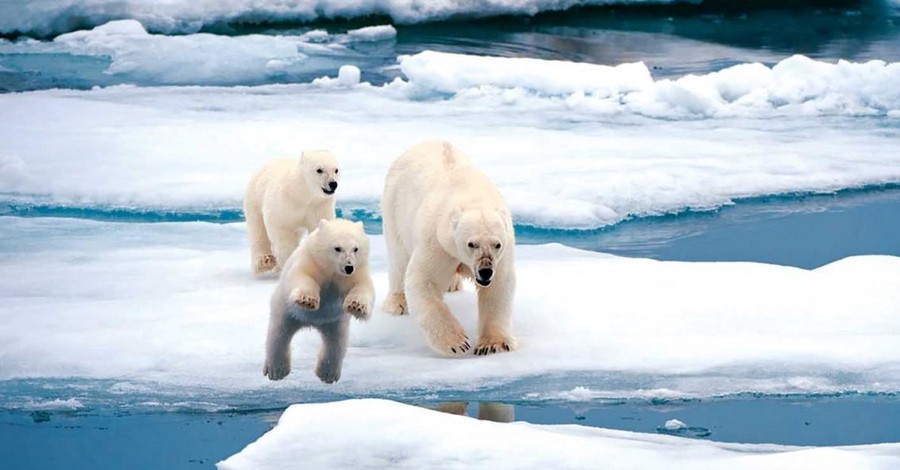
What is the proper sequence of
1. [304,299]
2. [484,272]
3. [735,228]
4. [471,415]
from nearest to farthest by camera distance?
[304,299], [484,272], [471,415], [735,228]

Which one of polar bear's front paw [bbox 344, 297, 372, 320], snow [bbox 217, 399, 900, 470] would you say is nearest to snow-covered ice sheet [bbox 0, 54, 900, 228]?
polar bear's front paw [bbox 344, 297, 372, 320]

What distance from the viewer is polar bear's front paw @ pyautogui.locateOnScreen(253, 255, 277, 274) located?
5.14 metres

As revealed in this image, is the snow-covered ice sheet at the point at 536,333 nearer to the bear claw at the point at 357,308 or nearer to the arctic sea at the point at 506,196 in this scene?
the arctic sea at the point at 506,196

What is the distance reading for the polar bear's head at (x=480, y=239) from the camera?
371 cm

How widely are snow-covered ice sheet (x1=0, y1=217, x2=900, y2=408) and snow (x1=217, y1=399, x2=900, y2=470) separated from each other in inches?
19.4

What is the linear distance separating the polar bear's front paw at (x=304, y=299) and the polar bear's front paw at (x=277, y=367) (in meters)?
0.34

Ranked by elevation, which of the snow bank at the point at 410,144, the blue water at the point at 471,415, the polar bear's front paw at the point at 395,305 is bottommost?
the blue water at the point at 471,415

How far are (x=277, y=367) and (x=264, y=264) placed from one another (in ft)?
4.40

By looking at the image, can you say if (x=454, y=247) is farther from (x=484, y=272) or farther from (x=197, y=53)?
(x=197, y=53)

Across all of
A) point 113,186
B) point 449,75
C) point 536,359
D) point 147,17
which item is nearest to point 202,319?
point 536,359

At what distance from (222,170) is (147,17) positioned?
6484mm

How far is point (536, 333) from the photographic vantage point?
172 inches

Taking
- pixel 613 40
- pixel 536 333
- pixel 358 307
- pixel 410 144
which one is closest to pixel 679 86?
pixel 410 144

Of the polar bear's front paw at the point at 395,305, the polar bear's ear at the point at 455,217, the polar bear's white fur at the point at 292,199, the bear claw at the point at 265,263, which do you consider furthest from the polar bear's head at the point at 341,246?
the bear claw at the point at 265,263
